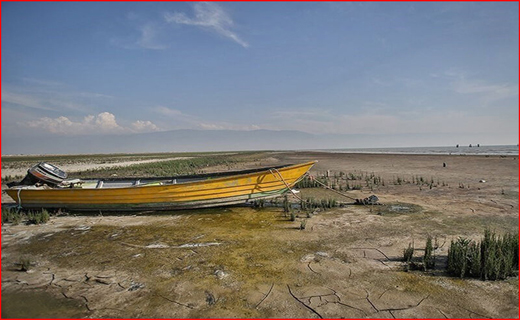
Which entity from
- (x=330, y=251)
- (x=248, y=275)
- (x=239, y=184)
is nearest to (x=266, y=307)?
(x=248, y=275)

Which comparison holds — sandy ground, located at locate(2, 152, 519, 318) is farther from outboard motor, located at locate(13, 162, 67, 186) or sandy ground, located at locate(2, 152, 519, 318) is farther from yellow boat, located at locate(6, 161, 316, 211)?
outboard motor, located at locate(13, 162, 67, 186)

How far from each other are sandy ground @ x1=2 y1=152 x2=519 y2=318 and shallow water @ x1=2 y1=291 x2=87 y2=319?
30mm

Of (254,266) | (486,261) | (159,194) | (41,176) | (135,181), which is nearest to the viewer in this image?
(486,261)

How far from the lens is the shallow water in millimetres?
4230

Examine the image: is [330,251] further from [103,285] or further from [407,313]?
[103,285]

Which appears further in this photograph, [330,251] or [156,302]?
[330,251]

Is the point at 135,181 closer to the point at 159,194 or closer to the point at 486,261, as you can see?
the point at 159,194

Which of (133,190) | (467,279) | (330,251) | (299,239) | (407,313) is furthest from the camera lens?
(133,190)

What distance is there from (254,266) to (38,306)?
3.72 meters

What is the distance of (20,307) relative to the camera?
176 inches

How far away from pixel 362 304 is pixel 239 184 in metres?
7.42

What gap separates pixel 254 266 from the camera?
5711mm

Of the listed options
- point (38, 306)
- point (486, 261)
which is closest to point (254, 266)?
point (38, 306)

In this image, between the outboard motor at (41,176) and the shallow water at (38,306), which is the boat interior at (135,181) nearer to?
the outboard motor at (41,176)
